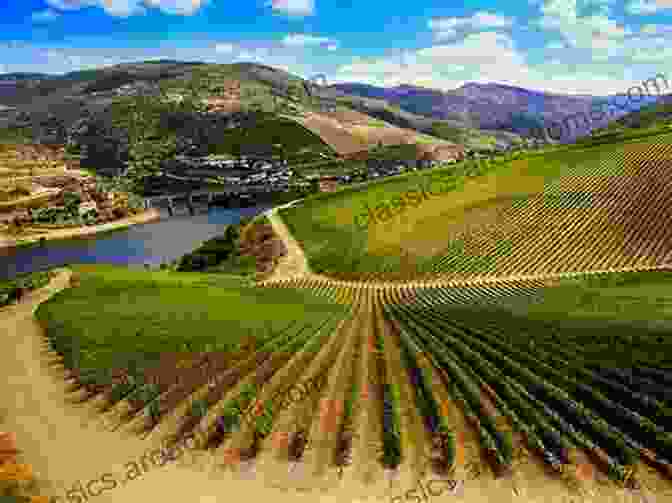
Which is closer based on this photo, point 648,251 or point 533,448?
point 533,448

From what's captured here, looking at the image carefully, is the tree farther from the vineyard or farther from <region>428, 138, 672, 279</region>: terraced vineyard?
<region>428, 138, 672, 279</region>: terraced vineyard

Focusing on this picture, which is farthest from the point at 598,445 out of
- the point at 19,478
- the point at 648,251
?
the point at 648,251

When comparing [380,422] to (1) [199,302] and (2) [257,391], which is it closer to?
→ (2) [257,391]

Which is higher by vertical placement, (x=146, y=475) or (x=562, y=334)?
(x=562, y=334)

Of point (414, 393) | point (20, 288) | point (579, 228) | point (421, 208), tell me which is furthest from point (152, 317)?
point (421, 208)

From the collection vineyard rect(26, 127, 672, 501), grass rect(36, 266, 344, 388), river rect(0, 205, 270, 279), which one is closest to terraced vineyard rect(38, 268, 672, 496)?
vineyard rect(26, 127, 672, 501)

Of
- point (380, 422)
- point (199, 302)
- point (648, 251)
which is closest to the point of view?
point (380, 422)
